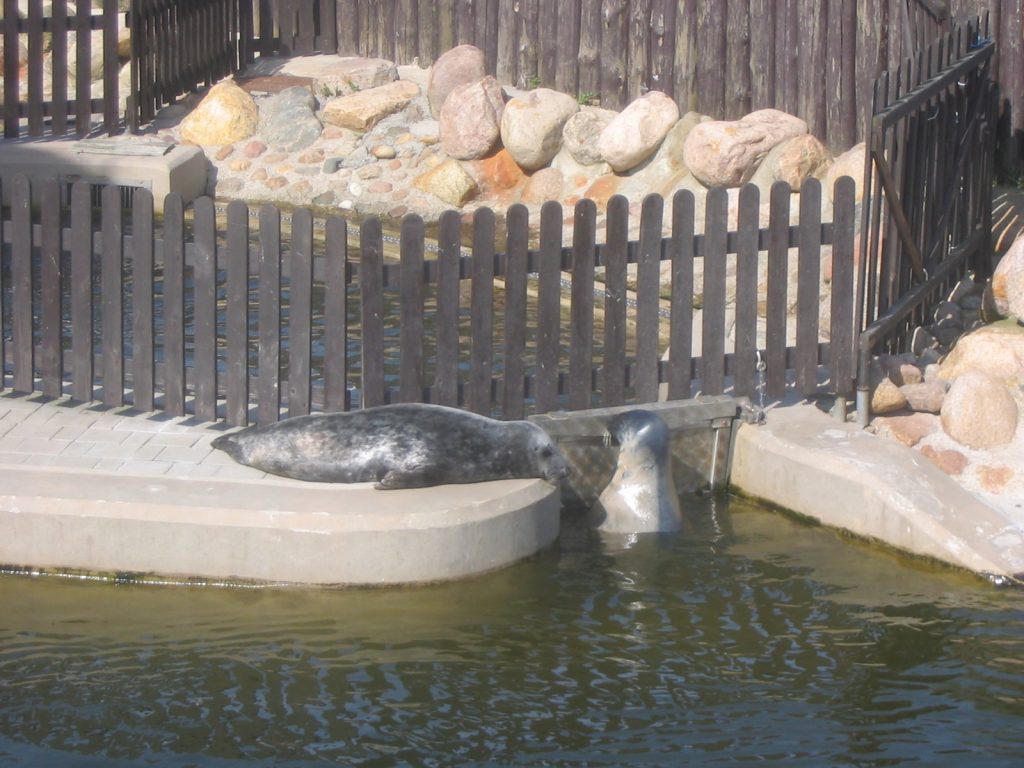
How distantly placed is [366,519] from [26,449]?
196 cm

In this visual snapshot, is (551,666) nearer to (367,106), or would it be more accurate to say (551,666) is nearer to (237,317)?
(237,317)

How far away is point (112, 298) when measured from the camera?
8148 millimetres

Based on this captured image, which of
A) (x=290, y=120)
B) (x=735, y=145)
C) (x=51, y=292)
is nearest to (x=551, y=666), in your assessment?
(x=51, y=292)

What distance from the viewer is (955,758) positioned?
555cm

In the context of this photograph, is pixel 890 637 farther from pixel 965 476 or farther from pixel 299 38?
pixel 299 38

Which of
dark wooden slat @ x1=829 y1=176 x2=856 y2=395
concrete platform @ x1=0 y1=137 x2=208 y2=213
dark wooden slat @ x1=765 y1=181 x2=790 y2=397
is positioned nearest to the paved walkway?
dark wooden slat @ x1=765 y1=181 x2=790 y2=397

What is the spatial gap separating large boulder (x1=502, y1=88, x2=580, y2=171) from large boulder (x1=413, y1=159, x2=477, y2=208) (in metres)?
0.50

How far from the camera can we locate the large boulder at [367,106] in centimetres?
1487

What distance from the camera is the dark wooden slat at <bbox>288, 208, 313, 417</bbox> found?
770 centimetres

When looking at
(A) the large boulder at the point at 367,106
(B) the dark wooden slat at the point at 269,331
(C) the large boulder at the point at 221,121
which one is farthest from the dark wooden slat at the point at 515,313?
(C) the large boulder at the point at 221,121

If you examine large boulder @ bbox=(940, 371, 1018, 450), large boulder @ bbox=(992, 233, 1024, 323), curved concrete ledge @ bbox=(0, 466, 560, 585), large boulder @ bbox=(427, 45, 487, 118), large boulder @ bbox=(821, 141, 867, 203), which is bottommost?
curved concrete ledge @ bbox=(0, 466, 560, 585)

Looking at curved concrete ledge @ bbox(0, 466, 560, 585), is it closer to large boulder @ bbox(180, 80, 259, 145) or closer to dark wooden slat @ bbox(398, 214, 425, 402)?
dark wooden slat @ bbox(398, 214, 425, 402)

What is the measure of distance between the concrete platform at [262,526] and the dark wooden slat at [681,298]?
4.30 feet

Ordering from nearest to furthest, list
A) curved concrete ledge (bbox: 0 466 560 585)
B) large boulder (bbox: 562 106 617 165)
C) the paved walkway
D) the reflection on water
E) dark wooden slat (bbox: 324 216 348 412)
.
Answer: the reflection on water → curved concrete ledge (bbox: 0 466 560 585) → the paved walkway → dark wooden slat (bbox: 324 216 348 412) → large boulder (bbox: 562 106 617 165)
